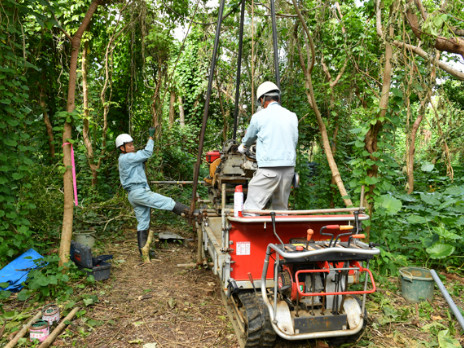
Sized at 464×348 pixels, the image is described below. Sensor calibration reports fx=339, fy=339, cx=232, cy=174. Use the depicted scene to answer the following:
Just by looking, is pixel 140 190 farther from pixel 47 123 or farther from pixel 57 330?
pixel 47 123

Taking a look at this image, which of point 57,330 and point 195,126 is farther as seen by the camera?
point 195,126

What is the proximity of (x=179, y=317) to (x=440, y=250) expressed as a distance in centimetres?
351

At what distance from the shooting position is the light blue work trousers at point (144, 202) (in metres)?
5.89

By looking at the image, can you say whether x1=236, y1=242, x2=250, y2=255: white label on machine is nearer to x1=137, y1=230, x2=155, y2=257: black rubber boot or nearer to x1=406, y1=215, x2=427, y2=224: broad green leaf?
x1=406, y1=215, x2=427, y2=224: broad green leaf

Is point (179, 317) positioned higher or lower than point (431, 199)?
lower

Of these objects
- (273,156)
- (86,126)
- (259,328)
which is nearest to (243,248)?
(259,328)

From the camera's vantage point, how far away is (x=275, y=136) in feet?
12.9

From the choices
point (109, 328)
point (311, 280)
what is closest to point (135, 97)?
point (109, 328)

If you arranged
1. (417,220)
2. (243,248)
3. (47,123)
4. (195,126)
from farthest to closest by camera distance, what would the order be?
(195,126), (47,123), (417,220), (243,248)

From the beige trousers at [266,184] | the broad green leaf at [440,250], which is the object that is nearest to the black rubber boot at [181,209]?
the beige trousers at [266,184]

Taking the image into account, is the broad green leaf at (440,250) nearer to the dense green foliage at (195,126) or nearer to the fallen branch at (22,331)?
the dense green foliage at (195,126)

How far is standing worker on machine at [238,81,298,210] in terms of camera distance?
390cm

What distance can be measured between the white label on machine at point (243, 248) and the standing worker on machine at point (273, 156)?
641mm

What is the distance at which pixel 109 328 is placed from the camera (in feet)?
12.0
